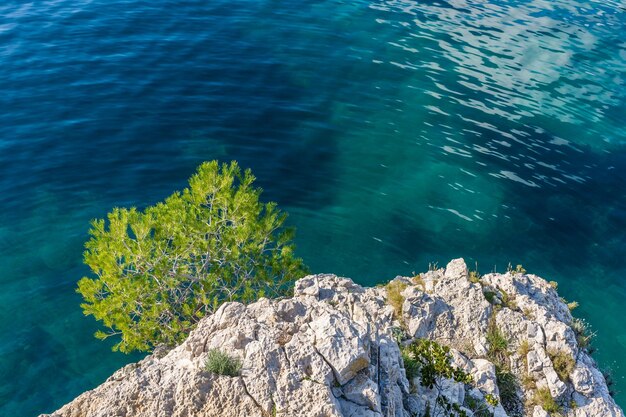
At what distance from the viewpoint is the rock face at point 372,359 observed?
1407cm

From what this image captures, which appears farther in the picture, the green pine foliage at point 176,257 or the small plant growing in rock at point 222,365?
the green pine foliage at point 176,257

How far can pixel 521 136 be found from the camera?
44.9 m

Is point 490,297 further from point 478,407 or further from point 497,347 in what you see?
point 478,407

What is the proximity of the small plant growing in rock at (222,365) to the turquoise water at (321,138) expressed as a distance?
43.2ft

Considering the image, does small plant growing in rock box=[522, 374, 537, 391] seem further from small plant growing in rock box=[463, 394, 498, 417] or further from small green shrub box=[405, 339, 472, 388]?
small green shrub box=[405, 339, 472, 388]

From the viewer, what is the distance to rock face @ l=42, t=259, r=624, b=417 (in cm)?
1407

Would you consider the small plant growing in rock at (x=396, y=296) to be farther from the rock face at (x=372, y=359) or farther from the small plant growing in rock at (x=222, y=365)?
the small plant growing in rock at (x=222, y=365)

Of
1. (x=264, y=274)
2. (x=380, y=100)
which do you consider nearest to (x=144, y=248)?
(x=264, y=274)

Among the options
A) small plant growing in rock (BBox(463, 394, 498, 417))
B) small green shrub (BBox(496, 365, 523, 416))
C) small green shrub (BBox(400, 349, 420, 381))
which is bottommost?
small green shrub (BBox(496, 365, 523, 416))

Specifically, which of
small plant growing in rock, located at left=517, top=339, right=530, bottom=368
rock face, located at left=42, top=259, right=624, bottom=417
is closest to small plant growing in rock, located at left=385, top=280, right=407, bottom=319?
rock face, located at left=42, top=259, right=624, bottom=417

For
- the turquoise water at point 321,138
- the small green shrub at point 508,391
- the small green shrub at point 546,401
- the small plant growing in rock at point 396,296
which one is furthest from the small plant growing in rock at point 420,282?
the turquoise water at point 321,138

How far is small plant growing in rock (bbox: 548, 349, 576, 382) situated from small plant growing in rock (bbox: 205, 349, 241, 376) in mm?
11851

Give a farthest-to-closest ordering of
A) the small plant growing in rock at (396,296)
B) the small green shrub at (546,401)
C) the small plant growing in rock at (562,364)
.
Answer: the small plant growing in rock at (396,296) → the small plant growing in rock at (562,364) → the small green shrub at (546,401)

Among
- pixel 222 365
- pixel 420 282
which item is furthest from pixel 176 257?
pixel 420 282
